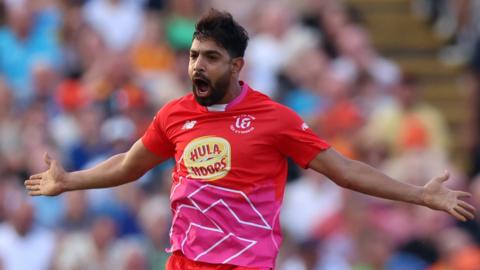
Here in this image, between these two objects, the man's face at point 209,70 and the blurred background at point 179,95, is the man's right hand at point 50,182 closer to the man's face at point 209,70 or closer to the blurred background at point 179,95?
the man's face at point 209,70

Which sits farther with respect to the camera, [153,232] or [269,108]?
[153,232]

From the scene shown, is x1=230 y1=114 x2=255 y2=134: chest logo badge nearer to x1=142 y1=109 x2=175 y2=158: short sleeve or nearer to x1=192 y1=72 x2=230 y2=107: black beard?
x1=192 y1=72 x2=230 y2=107: black beard

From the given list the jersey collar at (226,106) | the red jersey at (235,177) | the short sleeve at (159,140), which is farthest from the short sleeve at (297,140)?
the short sleeve at (159,140)

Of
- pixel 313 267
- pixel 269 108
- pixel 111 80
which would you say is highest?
pixel 269 108

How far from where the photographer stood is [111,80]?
551 inches

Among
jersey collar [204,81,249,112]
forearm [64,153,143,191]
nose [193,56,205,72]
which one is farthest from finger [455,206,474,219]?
forearm [64,153,143,191]

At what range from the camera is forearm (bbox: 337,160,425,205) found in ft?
25.9

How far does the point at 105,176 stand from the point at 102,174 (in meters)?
0.02

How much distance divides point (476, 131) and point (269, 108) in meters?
7.44

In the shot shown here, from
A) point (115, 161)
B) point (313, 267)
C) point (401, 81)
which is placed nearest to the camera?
point (115, 161)

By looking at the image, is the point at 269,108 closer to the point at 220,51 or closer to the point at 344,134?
the point at 220,51

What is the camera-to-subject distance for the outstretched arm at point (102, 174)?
327 inches

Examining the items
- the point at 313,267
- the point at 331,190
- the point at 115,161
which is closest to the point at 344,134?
the point at 331,190

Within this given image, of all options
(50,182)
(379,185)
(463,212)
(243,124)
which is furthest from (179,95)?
(463,212)
